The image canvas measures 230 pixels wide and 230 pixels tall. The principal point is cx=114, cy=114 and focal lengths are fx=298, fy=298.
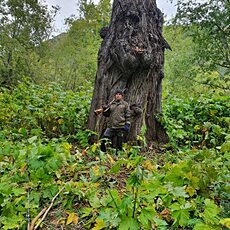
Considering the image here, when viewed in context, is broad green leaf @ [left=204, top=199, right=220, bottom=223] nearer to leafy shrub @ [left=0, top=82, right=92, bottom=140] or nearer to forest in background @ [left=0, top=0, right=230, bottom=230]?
forest in background @ [left=0, top=0, right=230, bottom=230]

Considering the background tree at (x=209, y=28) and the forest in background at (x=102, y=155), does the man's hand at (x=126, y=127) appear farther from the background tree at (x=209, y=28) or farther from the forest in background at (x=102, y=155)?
the background tree at (x=209, y=28)

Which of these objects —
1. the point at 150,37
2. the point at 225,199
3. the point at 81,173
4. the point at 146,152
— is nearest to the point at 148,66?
the point at 150,37

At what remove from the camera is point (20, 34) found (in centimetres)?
1803

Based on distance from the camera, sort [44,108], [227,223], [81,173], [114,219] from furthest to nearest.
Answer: [44,108]
[81,173]
[114,219]
[227,223]

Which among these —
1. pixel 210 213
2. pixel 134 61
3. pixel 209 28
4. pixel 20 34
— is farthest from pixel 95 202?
pixel 20 34

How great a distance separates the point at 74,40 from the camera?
20297 mm

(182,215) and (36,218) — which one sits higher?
(182,215)

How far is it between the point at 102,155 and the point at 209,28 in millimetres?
11351

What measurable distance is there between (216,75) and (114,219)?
570 inches

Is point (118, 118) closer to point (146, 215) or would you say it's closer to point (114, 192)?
point (114, 192)

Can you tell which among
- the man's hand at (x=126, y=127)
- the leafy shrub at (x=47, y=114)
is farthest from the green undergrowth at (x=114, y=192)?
the leafy shrub at (x=47, y=114)

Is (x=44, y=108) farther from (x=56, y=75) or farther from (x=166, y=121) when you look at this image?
(x=56, y=75)

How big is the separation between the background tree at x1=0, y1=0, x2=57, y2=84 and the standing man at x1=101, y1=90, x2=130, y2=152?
10.3 metres

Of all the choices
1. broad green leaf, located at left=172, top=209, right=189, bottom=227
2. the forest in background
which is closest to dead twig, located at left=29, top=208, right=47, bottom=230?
the forest in background
